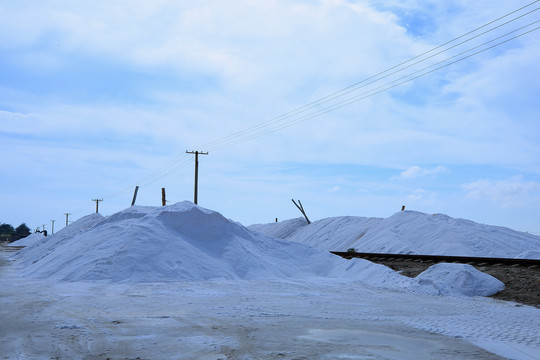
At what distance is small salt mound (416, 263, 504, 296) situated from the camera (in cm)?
1386

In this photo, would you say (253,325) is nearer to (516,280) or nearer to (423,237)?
(516,280)

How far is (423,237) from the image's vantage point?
29.1 metres

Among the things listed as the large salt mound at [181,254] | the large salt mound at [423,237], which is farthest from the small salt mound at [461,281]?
the large salt mound at [423,237]

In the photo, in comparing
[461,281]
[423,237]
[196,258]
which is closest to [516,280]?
[461,281]

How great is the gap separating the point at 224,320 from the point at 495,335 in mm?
4460

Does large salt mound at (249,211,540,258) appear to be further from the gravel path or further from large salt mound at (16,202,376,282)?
large salt mound at (16,202,376,282)

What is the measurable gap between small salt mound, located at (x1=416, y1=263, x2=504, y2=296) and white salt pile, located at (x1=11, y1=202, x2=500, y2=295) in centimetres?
3

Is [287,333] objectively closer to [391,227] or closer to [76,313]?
[76,313]

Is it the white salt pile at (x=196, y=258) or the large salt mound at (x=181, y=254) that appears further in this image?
the large salt mound at (x=181, y=254)

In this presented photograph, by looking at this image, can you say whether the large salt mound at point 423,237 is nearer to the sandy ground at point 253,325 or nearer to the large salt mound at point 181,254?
the large salt mound at point 181,254

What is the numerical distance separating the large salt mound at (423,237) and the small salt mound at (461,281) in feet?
24.1

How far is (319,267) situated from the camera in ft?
65.3

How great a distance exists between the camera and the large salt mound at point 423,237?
2608 centimetres

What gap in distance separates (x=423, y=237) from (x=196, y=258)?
52.9ft
